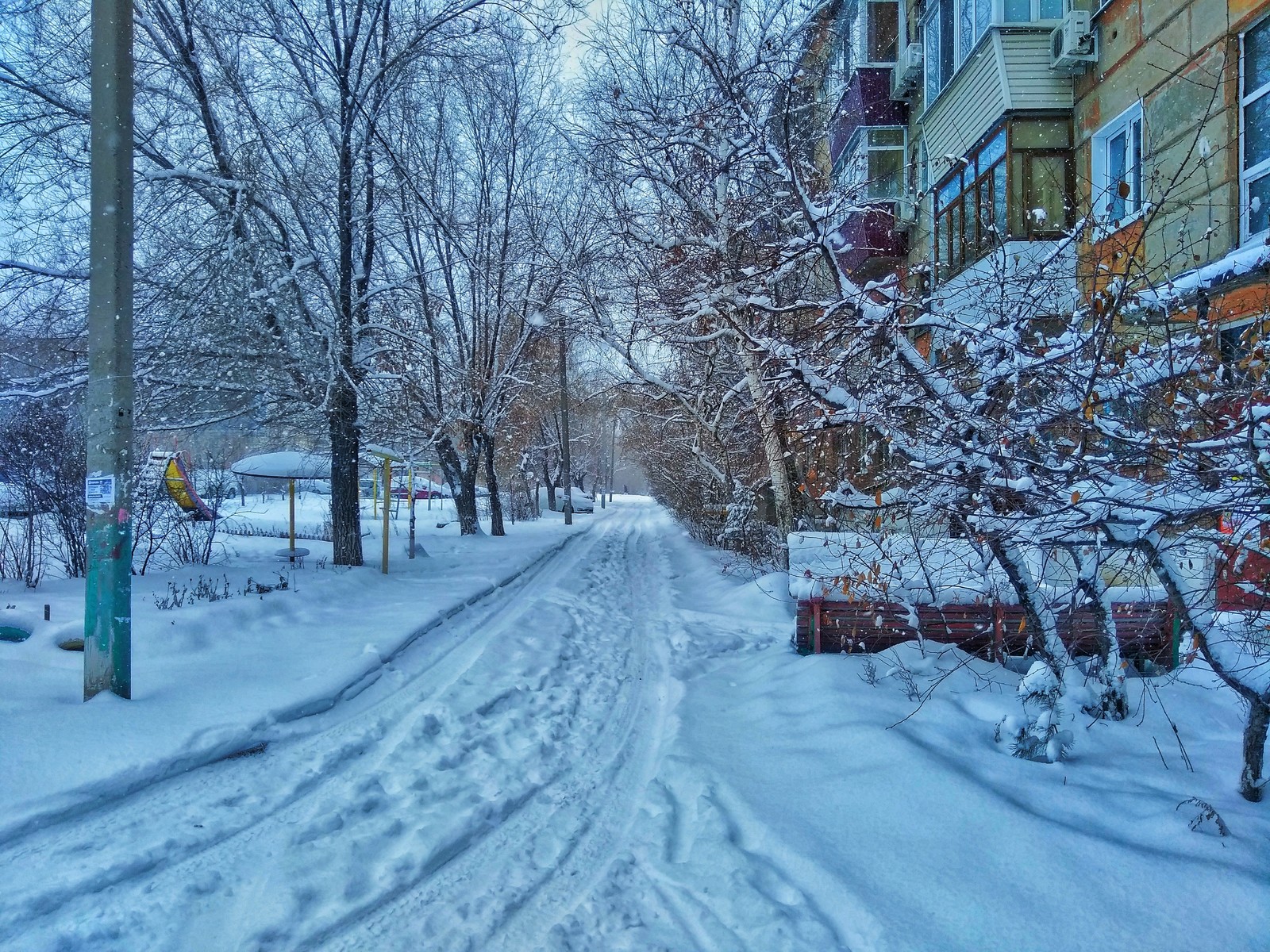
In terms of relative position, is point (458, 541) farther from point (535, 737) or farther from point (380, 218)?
point (535, 737)

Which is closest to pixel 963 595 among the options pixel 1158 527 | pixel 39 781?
pixel 1158 527

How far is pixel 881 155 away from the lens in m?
16.1

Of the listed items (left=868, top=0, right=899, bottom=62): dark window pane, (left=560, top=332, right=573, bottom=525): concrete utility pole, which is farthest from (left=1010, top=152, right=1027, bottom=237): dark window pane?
(left=560, top=332, right=573, bottom=525): concrete utility pole

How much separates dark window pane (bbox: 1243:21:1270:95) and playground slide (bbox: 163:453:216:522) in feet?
45.6

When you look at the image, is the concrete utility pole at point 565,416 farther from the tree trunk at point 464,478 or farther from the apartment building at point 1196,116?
the apartment building at point 1196,116

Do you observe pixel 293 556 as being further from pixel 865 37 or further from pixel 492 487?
pixel 865 37

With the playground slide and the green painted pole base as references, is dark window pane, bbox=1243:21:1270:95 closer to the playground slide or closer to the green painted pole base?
the green painted pole base

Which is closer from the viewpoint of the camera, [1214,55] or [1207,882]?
[1207,882]

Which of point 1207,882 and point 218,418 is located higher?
point 218,418

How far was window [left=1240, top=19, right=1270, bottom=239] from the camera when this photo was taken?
306 inches

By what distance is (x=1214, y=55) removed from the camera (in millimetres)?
8195

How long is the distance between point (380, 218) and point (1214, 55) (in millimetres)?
11806

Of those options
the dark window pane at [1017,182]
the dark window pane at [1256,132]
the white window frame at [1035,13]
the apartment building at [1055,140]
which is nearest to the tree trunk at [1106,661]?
the apartment building at [1055,140]

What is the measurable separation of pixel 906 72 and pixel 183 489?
16.8m
